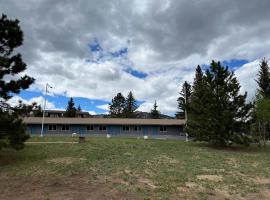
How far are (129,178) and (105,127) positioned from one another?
33.3 meters

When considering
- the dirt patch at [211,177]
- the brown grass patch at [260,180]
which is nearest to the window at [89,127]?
the dirt patch at [211,177]

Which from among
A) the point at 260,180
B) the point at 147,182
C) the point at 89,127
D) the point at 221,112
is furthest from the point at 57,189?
the point at 89,127

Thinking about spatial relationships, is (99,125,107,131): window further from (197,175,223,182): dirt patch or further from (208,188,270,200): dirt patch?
(208,188,270,200): dirt patch

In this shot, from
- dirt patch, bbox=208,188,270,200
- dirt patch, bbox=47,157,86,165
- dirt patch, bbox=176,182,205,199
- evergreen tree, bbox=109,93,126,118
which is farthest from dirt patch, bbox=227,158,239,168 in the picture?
evergreen tree, bbox=109,93,126,118

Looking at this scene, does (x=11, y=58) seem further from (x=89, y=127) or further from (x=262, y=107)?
(x=89, y=127)

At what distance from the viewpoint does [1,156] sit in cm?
1941

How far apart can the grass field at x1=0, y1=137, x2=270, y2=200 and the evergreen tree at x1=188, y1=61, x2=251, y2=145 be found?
7691 millimetres

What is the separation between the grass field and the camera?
10.7 m

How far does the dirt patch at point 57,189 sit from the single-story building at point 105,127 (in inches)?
1275

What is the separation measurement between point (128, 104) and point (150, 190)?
252ft

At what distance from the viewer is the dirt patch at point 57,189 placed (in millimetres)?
10062

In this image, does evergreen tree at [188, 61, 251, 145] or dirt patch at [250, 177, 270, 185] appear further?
evergreen tree at [188, 61, 251, 145]

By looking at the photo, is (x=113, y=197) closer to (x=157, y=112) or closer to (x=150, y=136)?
(x=150, y=136)

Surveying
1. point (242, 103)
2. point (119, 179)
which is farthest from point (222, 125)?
point (119, 179)
